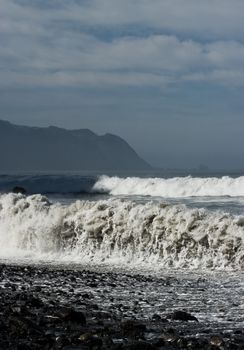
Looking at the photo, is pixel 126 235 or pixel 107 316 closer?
pixel 107 316

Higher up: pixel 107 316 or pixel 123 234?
pixel 123 234

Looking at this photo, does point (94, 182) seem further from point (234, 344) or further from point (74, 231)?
point (234, 344)

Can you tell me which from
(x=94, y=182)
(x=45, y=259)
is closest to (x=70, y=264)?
(x=45, y=259)

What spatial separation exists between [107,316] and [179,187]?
133 feet

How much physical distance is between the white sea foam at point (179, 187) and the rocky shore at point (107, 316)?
3222 cm

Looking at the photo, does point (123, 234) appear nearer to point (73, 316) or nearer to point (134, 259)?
point (134, 259)

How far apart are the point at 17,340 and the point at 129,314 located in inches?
95.9

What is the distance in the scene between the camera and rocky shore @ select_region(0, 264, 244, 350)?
8578mm

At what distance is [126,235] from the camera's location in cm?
1970

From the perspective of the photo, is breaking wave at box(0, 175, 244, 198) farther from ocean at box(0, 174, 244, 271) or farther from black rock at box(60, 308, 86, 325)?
black rock at box(60, 308, 86, 325)

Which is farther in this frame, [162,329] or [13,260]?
[13,260]

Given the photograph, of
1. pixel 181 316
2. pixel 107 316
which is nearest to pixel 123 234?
pixel 107 316

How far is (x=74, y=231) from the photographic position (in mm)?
21016

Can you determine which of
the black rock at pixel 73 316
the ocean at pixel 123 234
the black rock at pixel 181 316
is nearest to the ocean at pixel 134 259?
the ocean at pixel 123 234
